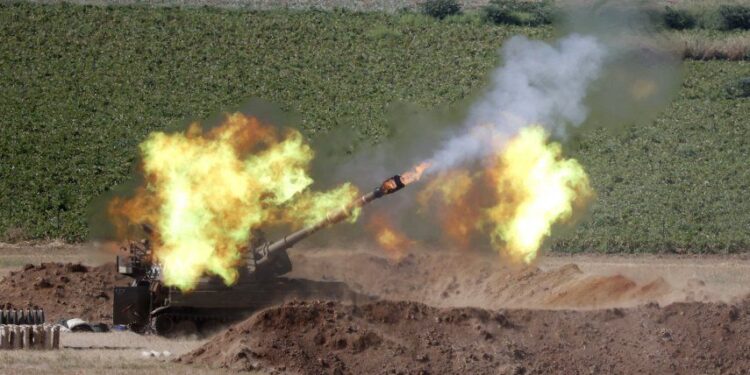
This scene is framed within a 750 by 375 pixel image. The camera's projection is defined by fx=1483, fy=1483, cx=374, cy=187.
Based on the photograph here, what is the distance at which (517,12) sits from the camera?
226 feet

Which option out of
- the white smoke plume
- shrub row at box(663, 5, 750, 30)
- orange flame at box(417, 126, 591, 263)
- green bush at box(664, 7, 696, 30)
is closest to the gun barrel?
the white smoke plume

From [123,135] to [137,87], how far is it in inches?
195

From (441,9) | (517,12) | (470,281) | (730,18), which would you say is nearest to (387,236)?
(470,281)

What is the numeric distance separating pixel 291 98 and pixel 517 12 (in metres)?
12.6

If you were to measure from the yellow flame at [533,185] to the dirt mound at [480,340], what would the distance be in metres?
5.31

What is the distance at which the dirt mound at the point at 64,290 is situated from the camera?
130 ft

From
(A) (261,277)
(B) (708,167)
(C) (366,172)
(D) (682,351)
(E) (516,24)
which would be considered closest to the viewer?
(D) (682,351)

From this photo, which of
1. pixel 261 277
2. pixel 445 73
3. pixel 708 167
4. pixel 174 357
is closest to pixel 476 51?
pixel 445 73

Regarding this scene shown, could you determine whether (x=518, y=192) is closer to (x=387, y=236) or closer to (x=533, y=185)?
(x=533, y=185)

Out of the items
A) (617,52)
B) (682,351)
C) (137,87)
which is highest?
(137,87)

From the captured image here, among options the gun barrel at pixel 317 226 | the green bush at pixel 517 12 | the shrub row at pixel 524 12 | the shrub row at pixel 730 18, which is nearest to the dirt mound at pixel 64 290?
the gun barrel at pixel 317 226

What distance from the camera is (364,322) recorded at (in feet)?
112

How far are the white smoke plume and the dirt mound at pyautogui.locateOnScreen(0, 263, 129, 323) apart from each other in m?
9.97

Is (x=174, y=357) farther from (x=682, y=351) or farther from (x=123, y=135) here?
(x=123, y=135)
